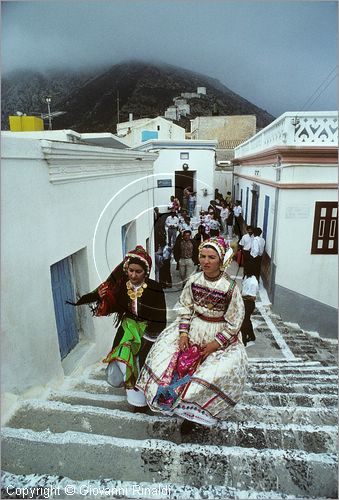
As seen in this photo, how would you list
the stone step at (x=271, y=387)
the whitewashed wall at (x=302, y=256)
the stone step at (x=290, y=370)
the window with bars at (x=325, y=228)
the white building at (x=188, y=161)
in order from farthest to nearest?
the white building at (x=188, y=161), the whitewashed wall at (x=302, y=256), the window with bars at (x=325, y=228), the stone step at (x=290, y=370), the stone step at (x=271, y=387)

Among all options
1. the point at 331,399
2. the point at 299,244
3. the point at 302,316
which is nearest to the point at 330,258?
the point at 299,244

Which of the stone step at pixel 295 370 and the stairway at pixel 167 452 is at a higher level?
the stairway at pixel 167 452

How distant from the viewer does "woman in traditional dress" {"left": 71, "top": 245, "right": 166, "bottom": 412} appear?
2.54 m

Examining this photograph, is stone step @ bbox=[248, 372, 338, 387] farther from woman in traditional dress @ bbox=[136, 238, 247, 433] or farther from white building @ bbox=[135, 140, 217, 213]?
white building @ bbox=[135, 140, 217, 213]

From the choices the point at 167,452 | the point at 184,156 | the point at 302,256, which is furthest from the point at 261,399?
the point at 184,156

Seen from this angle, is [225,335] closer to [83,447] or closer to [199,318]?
[199,318]

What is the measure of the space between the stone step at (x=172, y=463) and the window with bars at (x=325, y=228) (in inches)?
181

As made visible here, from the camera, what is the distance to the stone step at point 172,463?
1878 millimetres

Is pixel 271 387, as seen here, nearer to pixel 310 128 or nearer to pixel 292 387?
pixel 292 387

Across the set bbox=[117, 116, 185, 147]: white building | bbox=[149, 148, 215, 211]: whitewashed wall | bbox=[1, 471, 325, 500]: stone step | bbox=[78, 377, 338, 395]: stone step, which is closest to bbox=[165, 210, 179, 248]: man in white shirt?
bbox=[149, 148, 215, 211]: whitewashed wall

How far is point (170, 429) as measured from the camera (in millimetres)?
2299

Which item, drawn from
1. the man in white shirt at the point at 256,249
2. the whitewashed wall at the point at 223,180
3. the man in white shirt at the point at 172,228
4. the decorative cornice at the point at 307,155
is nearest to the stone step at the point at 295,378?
the man in white shirt at the point at 256,249

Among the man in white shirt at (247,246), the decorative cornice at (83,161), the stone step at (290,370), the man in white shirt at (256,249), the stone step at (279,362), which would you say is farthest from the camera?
the man in white shirt at (247,246)

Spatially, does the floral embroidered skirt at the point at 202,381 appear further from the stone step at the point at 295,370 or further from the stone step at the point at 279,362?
the stone step at the point at 279,362
